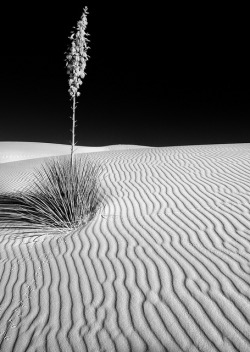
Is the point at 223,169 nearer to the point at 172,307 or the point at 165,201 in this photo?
the point at 165,201

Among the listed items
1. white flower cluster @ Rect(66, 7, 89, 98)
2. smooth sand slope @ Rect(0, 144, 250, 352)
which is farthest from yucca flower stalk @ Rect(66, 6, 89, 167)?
smooth sand slope @ Rect(0, 144, 250, 352)

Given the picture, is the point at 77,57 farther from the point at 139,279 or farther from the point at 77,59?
the point at 139,279

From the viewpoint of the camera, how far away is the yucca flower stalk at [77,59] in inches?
257

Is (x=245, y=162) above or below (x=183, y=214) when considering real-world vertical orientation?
above

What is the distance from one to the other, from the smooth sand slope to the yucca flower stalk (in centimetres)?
240

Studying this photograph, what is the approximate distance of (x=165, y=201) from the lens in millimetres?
6652

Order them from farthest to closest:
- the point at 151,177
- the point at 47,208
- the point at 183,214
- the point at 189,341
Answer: the point at 151,177 < the point at 47,208 < the point at 183,214 < the point at 189,341

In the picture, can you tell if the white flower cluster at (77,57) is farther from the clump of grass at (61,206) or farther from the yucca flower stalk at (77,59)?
the clump of grass at (61,206)

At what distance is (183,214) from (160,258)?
173cm

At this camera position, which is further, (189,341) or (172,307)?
(172,307)

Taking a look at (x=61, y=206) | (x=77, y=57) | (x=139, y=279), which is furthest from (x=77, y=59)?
(x=139, y=279)

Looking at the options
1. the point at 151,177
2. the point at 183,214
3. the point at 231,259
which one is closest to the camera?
the point at 231,259

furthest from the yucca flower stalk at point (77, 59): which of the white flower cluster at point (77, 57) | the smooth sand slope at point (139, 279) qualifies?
the smooth sand slope at point (139, 279)

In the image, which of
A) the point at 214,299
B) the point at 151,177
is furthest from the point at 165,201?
the point at 214,299
